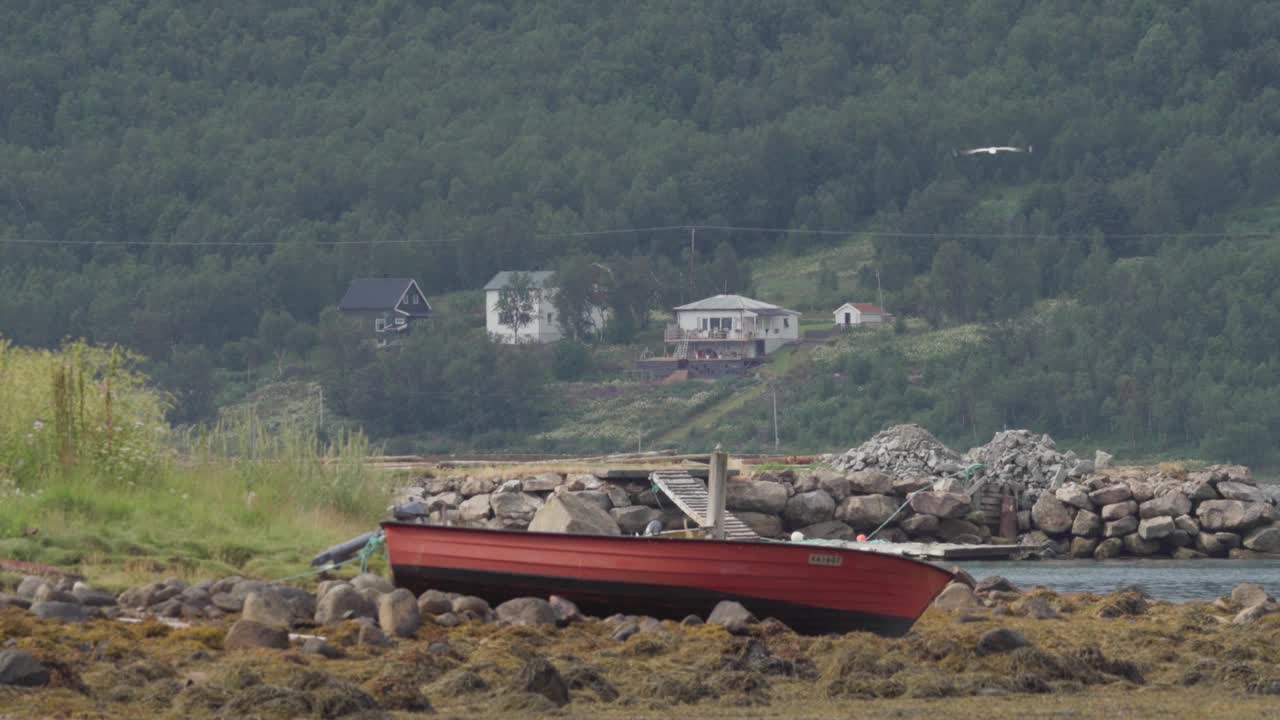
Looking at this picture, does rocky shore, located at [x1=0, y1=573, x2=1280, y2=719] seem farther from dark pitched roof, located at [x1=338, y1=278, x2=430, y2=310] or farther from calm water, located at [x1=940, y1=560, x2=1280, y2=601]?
dark pitched roof, located at [x1=338, y1=278, x2=430, y2=310]

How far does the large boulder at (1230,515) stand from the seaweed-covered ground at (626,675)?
25961 millimetres

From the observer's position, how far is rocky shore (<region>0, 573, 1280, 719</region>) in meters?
13.4

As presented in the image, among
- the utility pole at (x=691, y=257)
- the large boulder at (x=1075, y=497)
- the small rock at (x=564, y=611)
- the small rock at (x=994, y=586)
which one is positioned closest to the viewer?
the small rock at (x=564, y=611)

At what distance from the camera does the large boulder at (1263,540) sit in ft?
141

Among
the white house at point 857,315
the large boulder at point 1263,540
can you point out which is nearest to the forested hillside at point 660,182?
the white house at point 857,315

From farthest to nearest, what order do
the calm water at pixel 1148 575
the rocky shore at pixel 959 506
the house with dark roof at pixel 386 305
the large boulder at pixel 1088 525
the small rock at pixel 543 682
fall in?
1. the house with dark roof at pixel 386 305
2. the large boulder at pixel 1088 525
3. the rocky shore at pixel 959 506
4. the calm water at pixel 1148 575
5. the small rock at pixel 543 682

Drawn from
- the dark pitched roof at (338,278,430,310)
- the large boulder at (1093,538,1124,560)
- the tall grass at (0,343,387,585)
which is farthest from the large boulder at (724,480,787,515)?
the dark pitched roof at (338,278,430,310)

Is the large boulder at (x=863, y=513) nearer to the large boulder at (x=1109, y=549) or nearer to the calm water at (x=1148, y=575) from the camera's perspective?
the calm water at (x=1148, y=575)

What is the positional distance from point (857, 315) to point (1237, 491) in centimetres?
8149

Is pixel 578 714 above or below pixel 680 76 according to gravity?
below

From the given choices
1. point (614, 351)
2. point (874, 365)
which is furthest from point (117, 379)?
point (614, 351)

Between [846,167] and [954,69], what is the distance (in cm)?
2843

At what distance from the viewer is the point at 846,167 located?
15950 centimetres

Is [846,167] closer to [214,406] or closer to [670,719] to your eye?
[214,406]
